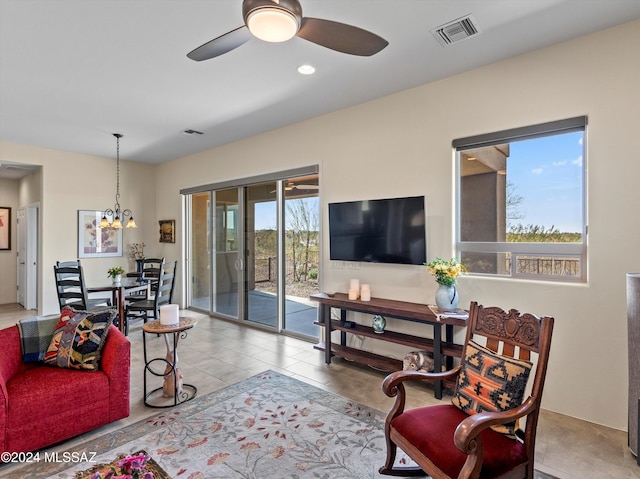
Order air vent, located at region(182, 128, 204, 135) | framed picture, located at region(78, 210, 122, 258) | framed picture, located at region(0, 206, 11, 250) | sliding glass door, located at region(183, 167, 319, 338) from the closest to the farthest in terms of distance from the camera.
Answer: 1. sliding glass door, located at region(183, 167, 319, 338)
2. air vent, located at region(182, 128, 204, 135)
3. framed picture, located at region(78, 210, 122, 258)
4. framed picture, located at region(0, 206, 11, 250)

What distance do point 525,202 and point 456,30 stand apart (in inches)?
60.6

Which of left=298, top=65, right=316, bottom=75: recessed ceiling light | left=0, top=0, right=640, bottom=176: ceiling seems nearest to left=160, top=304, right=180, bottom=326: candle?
left=0, top=0, right=640, bottom=176: ceiling

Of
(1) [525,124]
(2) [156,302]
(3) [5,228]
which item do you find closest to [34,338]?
(2) [156,302]

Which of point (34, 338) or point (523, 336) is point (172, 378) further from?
point (523, 336)

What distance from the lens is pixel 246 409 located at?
284cm

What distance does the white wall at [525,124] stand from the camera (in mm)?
2516

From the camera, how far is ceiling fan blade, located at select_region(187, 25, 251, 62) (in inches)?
76.1

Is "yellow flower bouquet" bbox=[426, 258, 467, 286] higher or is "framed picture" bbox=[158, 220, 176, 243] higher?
"framed picture" bbox=[158, 220, 176, 243]

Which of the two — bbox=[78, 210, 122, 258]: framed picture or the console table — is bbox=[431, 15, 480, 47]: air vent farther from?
bbox=[78, 210, 122, 258]: framed picture

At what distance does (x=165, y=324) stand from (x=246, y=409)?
970 mm

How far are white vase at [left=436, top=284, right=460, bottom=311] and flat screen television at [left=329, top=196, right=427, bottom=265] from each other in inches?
16.0

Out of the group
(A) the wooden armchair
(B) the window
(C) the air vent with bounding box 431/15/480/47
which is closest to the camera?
(A) the wooden armchair

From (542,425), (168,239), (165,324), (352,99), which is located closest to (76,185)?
(168,239)

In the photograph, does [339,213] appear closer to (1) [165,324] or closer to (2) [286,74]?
(2) [286,74]
